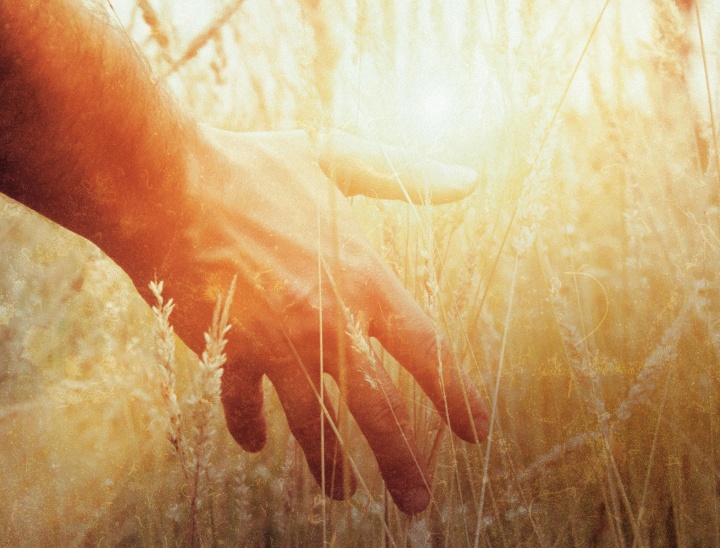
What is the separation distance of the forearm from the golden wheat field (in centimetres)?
18

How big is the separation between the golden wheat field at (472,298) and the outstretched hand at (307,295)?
0.23 feet

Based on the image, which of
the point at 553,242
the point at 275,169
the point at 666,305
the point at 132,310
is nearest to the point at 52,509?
the point at 132,310

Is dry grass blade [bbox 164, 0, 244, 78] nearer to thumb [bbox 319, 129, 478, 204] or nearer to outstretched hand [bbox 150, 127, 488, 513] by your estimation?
outstretched hand [bbox 150, 127, 488, 513]

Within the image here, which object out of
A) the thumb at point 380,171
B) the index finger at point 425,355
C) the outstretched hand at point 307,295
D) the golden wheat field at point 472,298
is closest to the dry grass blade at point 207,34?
the golden wheat field at point 472,298

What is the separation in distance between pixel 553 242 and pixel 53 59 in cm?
93

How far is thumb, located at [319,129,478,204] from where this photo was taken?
798mm

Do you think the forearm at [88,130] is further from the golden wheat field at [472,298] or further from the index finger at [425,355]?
the index finger at [425,355]

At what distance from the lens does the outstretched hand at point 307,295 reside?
0.72m

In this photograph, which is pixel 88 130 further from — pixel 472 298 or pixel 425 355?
pixel 472 298

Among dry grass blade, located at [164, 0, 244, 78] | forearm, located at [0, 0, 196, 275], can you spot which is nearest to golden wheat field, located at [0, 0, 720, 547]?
dry grass blade, located at [164, 0, 244, 78]

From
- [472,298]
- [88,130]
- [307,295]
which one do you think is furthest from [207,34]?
[472,298]

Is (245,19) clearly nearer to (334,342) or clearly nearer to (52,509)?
(334,342)

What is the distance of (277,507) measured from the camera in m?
0.95

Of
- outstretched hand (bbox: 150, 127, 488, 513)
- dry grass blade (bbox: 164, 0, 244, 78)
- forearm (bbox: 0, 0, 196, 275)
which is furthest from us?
dry grass blade (bbox: 164, 0, 244, 78)
